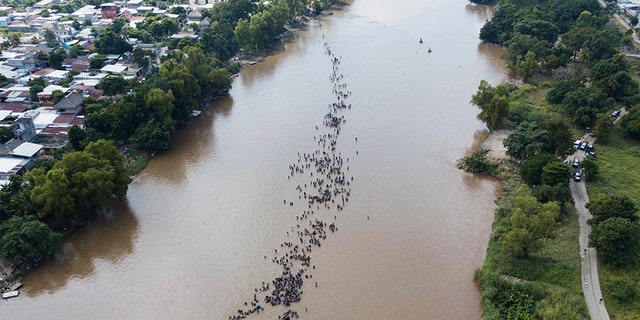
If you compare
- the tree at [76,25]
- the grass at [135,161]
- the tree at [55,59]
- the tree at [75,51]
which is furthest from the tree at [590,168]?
the tree at [76,25]

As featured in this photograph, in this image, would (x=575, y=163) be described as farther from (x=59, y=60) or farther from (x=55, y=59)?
(x=55, y=59)

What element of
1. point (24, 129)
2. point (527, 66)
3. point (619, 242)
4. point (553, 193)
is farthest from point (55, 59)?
point (619, 242)

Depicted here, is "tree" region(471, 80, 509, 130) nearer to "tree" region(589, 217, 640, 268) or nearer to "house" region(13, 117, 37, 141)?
"tree" region(589, 217, 640, 268)

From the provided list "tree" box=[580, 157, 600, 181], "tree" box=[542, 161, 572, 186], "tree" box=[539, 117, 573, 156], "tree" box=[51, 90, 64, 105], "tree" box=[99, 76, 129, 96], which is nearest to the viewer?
"tree" box=[542, 161, 572, 186]

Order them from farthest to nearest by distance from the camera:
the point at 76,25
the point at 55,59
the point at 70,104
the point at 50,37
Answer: the point at 76,25 → the point at 50,37 → the point at 55,59 → the point at 70,104

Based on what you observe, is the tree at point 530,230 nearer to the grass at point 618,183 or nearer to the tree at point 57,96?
the grass at point 618,183

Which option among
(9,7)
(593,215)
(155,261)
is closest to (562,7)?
(593,215)

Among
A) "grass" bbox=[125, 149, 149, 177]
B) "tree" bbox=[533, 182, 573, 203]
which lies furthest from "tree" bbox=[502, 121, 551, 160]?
"grass" bbox=[125, 149, 149, 177]

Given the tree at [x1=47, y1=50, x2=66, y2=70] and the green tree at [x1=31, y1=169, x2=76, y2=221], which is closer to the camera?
the green tree at [x1=31, y1=169, x2=76, y2=221]
